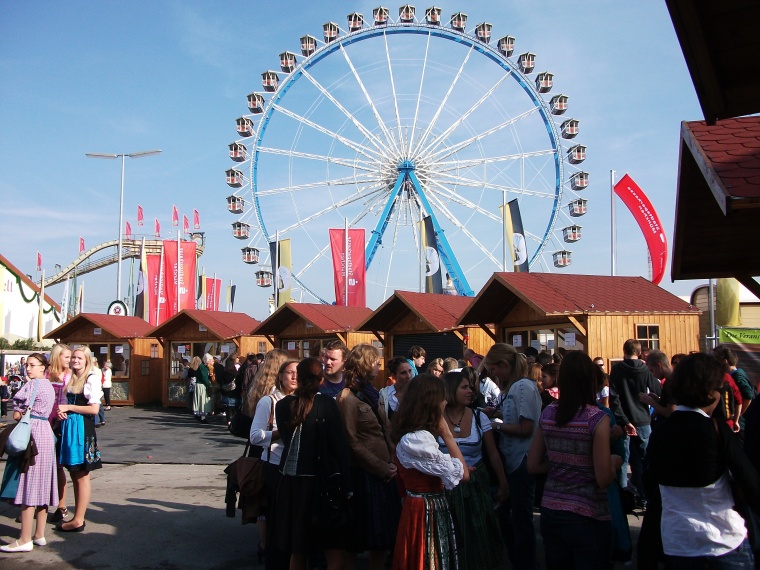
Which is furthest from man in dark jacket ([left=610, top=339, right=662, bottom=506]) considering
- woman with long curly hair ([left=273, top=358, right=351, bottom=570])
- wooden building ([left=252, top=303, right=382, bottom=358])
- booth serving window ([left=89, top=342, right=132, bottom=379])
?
booth serving window ([left=89, top=342, right=132, bottom=379])

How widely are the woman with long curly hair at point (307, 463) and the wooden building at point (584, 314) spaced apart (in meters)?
8.06

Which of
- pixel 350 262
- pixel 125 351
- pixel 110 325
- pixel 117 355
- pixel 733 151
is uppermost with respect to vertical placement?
pixel 350 262

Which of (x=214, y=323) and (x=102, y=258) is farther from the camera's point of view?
(x=102, y=258)

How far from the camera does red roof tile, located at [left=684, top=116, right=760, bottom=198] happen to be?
385cm

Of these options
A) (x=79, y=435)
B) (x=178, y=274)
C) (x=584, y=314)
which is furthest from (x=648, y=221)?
(x=178, y=274)

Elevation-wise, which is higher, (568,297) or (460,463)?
(568,297)

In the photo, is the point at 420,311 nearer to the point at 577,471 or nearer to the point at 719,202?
the point at 719,202

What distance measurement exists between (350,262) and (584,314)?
13.5m

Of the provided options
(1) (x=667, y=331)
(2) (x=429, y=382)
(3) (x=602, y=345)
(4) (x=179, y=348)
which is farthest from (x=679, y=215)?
(4) (x=179, y=348)

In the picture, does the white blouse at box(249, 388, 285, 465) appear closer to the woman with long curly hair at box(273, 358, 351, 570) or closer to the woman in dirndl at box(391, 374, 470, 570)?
the woman with long curly hair at box(273, 358, 351, 570)

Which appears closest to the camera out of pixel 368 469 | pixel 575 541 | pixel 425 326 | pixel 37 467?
pixel 575 541

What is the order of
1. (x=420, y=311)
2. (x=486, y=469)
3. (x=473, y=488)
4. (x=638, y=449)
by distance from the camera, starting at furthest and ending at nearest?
(x=420, y=311)
(x=638, y=449)
(x=486, y=469)
(x=473, y=488)

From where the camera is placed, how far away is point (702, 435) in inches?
122

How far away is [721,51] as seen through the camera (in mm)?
3393
